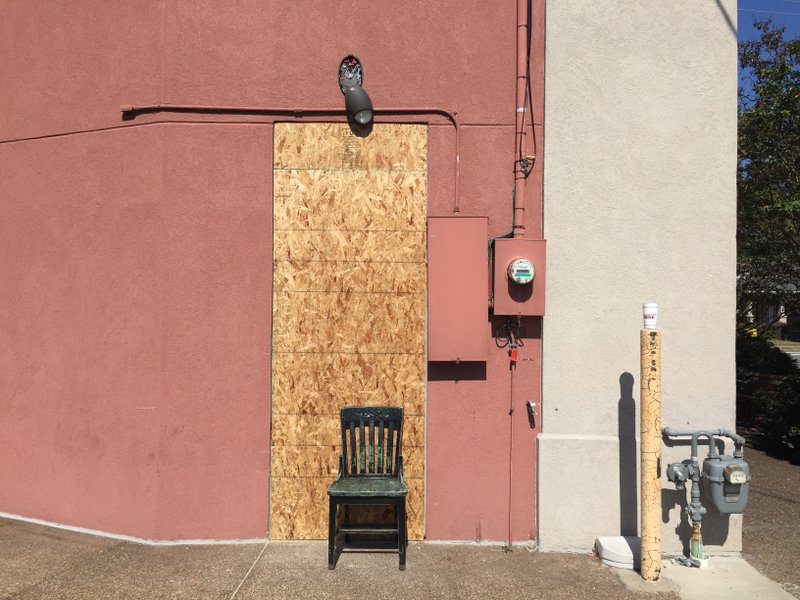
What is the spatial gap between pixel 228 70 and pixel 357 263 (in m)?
2.01

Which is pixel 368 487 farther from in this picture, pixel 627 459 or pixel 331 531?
pixel 627 459

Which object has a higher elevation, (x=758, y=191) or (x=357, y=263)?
(x=758, y=191)

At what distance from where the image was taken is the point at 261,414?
443cm

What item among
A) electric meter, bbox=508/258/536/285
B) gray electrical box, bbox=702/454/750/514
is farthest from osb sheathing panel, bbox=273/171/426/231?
gray electrical box, bbox=702/454/750/514

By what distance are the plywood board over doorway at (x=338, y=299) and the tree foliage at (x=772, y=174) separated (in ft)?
17.2

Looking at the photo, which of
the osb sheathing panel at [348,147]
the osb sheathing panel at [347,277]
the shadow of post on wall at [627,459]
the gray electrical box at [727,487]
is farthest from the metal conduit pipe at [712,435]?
the osb sheathing panel at [348,147]

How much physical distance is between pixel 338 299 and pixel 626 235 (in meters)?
2.47

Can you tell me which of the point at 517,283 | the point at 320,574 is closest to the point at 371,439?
the point at 320,574

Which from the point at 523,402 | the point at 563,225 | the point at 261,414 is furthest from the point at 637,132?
the point at 261,414

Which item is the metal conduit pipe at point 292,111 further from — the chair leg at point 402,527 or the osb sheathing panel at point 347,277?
the chair leg at point 402,527

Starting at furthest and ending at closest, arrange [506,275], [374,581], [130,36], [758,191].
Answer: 1. [758,191]
2. [130,36]
3. [506,275]
4. [374,581]

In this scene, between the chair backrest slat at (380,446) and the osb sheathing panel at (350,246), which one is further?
the osb sheathing panel at (350,246)

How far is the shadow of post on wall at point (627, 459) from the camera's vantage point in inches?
168

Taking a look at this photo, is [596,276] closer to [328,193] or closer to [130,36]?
[328,193]
